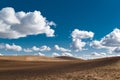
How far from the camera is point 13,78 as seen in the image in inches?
1427

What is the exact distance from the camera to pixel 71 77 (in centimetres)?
3397

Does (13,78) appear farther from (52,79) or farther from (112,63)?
(112,63)

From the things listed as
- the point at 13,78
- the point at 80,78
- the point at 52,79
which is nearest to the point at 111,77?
the point at 80,78

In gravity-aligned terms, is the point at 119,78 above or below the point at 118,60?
below

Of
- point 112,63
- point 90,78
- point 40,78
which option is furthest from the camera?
point 112,63

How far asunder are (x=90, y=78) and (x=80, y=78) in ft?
3.77

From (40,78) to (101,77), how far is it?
7.36 metres

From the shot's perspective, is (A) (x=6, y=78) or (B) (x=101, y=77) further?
(A) (x=6, y=78)

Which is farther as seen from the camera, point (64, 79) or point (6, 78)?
point (6, 78)

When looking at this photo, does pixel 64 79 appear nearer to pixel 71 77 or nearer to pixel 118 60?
pixel 71 77

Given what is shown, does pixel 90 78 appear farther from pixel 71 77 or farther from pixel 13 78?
pixel 13 78

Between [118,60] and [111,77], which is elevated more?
[118,60]

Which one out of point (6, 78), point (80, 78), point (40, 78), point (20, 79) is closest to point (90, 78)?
point (80, 78)

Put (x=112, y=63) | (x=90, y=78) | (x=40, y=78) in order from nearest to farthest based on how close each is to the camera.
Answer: (x=90, y=78), (x=40, y=78), (x=112, y=63)
